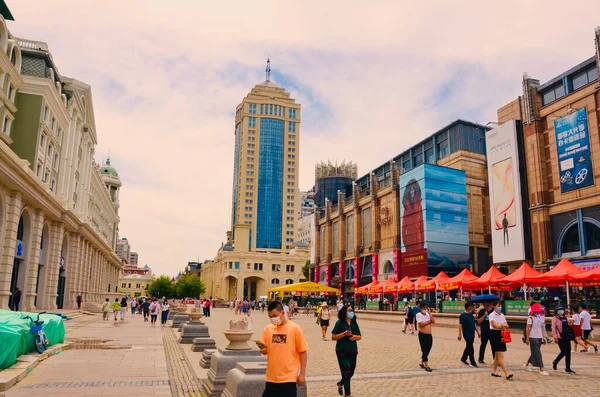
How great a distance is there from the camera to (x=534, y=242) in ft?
121

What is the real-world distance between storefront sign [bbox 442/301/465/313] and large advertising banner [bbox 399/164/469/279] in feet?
58.8

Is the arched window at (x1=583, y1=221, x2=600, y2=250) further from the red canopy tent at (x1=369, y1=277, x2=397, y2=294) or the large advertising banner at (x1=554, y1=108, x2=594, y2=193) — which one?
the red canopy tent at (x1=369, y1=277, x2=397, y2=294)

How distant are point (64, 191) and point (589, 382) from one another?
127ft

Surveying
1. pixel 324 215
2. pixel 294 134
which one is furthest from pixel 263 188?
pixel 324 215

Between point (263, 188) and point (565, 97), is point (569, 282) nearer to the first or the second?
point (565, 97)

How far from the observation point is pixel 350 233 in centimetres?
6838

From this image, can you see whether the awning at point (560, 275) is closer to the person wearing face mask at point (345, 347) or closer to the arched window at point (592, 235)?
the arched window at point (592, 235)

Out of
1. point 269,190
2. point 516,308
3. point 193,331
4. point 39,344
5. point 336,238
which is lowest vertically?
point 193,331

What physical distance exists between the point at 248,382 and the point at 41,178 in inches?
1205

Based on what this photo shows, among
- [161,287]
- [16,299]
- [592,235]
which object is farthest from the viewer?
[161,287]

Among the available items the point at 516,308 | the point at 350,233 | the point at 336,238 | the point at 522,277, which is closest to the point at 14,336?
the point at 516,308

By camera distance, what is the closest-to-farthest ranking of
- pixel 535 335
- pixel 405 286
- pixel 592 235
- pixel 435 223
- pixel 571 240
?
pixel 535 335, pixel 592 235, pixel 571 240, pixel 405 286, pixel 435 223

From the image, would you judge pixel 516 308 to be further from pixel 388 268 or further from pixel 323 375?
pixel 388 268

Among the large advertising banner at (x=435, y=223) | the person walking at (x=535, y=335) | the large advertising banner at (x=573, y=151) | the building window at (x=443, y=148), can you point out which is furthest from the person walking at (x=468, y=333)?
the building window at (x=443, y=148)
